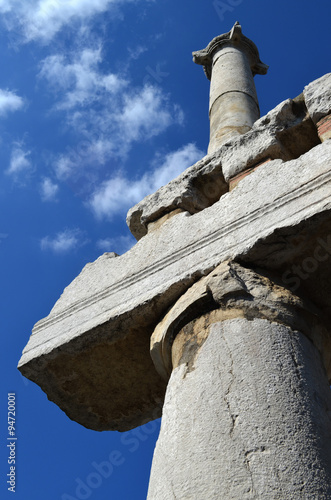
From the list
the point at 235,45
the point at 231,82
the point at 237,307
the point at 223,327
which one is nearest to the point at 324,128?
A: the point at 237,307

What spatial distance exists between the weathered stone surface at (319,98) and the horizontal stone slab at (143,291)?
0.71 metres

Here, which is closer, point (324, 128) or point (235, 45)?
point (324, 128)

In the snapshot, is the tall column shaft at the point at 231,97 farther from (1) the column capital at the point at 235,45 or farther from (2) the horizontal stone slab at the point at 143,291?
(2) the horizontal stone slab at the point at 143,291

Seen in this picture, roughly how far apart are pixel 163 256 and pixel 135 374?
2.99 feet

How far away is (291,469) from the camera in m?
2.69

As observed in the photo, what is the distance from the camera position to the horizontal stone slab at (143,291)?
4.04m

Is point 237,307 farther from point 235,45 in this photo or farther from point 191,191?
point 235,45

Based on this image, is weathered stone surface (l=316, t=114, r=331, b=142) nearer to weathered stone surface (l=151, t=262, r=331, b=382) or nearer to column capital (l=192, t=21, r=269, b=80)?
weathered stone surface (l=151, t=262, r=331, b=382)

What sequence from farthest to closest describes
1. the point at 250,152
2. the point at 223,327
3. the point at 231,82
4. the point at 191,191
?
the point at 231,82, the point at 191,191, the point at 250,152, the point at 223,327

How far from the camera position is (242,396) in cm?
309

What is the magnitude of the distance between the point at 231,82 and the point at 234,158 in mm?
2879

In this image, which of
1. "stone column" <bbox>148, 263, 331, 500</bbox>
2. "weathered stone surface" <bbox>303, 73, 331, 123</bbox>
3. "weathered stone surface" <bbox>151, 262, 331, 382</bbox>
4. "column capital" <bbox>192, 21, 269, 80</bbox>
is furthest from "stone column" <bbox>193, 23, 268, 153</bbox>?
"stone column" <bbox>148, 263, 331, 500</bbox>

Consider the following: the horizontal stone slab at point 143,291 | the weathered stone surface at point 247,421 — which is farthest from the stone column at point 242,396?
the horizontal stone slab at point 143,291

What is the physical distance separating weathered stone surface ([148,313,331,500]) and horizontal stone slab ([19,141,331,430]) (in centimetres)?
70
